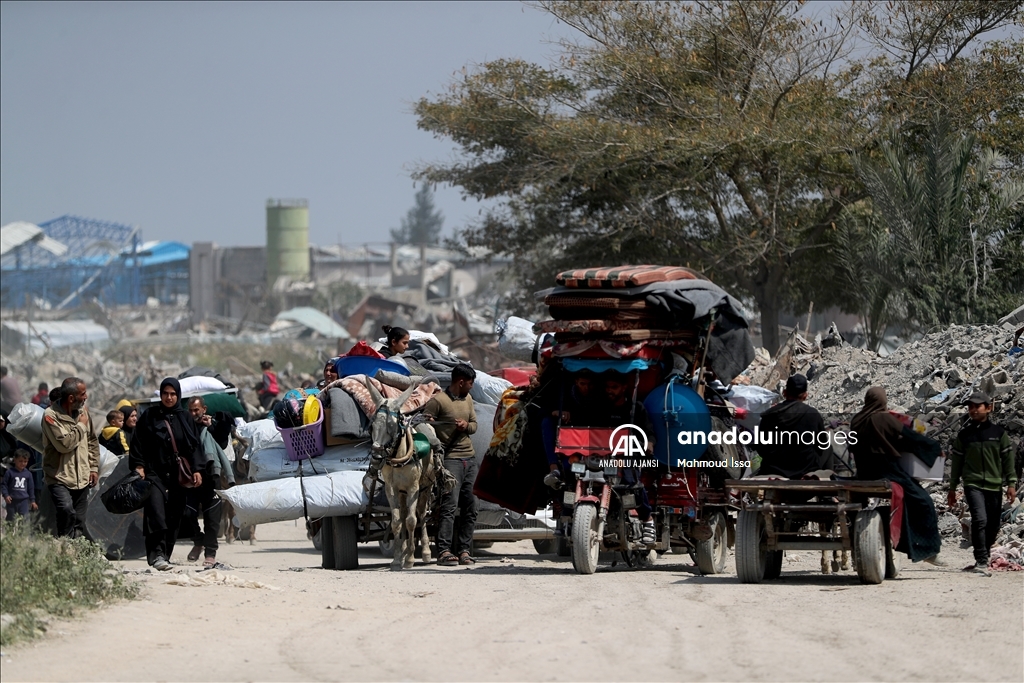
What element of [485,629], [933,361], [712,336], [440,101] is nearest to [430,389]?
[712,336]

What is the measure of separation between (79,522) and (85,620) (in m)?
4.46

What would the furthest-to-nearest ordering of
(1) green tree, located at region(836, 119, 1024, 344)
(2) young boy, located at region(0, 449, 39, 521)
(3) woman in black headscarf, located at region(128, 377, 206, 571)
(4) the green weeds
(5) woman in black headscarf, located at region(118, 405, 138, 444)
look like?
1. (1) green tree, located at region(836, 119, 1024, 344)
2. (5) woman in black headscarf, located at region(118, 405, 138, 444)
3. (2) young boy, located at region(0, 449, 39, 521)
4. (3) woman in black headscarf, located at region(128, 377, 206, 571)
5. (4) the green weeds

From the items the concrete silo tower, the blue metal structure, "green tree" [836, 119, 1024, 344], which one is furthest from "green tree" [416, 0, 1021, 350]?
the concrete silo tower

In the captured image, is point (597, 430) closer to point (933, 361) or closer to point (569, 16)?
point (933, 361)

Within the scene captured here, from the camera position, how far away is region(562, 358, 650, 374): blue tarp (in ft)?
37.3

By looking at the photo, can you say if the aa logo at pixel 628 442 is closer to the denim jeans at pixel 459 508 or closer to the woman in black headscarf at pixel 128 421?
the denim jeans at pixel 459 508

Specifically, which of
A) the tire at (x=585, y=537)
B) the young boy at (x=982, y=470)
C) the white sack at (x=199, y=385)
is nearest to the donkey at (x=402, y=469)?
the tire at (x=585, y=537)

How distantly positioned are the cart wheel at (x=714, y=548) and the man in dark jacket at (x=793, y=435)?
0.97 m

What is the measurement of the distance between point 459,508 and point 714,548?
8.76 feet

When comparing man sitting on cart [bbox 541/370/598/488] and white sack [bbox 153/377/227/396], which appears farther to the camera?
white sack [bbox 153/377/227/396]

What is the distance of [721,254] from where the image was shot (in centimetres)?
2733

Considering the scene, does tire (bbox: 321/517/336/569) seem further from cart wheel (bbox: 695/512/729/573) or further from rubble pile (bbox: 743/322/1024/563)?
rubble pile (bbox: 743/322/1024/563)

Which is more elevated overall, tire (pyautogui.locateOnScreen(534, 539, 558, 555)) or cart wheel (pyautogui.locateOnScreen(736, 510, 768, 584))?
cart wheel (pyautogui.locateOnScreen(736, 510, 768, 584))

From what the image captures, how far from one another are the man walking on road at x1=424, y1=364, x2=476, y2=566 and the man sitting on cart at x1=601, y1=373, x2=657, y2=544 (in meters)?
1.55
